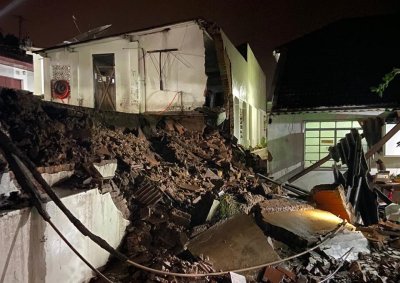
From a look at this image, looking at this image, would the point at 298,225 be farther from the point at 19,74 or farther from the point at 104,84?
the point at 19,74

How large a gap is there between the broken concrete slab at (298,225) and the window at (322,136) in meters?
7.03

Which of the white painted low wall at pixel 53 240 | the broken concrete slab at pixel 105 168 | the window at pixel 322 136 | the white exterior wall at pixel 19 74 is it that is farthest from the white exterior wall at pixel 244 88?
the white exterior wall at pixel 19 74

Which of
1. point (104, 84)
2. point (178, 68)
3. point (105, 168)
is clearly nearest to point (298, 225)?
point (105, 168)

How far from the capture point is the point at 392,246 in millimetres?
6602

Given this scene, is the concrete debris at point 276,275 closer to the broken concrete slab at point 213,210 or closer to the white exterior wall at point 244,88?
the broken concrete slab at point 213,210

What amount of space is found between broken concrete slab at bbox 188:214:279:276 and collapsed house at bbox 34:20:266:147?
599cm

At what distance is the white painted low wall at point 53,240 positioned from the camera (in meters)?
2.96

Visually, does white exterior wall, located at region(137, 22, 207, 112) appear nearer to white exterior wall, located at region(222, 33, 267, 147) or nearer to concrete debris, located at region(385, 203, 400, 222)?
white exterior wall, located at region(222, 33, 267, 147)

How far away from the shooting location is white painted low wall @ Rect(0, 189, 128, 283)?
2.96m

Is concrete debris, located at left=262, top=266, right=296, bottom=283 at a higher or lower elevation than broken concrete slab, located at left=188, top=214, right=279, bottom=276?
lower

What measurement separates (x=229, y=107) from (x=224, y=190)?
4558mm

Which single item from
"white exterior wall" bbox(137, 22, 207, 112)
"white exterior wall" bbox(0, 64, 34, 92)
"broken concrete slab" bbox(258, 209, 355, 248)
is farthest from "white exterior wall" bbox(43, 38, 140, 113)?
"broken concrete slab" bbox(258, 209, 355, 248)

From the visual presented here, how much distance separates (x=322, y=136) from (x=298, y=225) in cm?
863

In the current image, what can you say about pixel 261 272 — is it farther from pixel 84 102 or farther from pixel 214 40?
pixel 84 102
